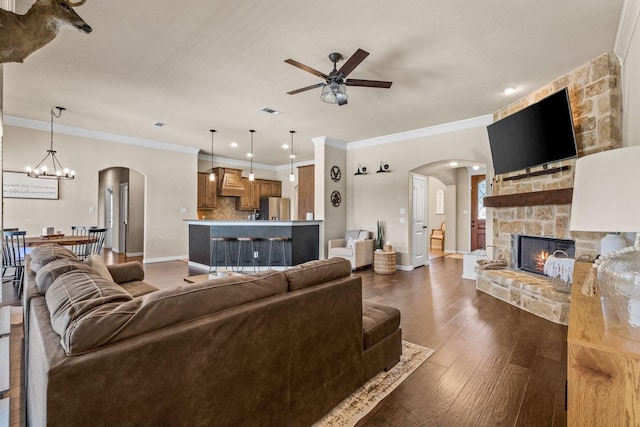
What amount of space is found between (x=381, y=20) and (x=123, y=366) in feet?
9.77

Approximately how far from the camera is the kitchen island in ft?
20.0

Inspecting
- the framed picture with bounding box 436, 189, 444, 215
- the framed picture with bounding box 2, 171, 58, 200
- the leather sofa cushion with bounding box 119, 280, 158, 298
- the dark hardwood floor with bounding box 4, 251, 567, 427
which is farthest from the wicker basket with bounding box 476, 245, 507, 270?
the framed picture with bounding box 2, 171, 58, 200

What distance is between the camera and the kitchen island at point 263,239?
6.09m

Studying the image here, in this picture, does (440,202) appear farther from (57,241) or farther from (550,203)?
(57,241)

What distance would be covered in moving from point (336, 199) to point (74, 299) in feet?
19.3

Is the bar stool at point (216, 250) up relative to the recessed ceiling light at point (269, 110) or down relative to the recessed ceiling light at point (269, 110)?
down

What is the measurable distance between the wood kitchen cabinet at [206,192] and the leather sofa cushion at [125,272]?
17.2 feet

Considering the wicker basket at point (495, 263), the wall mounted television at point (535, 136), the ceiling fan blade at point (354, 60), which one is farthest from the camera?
the wicker basket at point (495, 263)

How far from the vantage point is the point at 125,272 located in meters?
3.14

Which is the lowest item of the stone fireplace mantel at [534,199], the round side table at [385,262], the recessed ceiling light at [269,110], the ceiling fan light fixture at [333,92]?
the round side table at [385,262]

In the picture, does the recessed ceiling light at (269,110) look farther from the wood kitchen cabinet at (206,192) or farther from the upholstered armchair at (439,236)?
the upholstered armchair at (439,236)

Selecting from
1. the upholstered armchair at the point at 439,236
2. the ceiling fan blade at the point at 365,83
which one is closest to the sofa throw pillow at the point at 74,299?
the ceiling fan blade at the point at 365,83

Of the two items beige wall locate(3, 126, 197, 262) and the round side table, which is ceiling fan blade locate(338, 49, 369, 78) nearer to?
the round side table

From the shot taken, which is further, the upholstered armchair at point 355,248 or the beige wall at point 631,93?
the upholstered armchair at point 355,248
